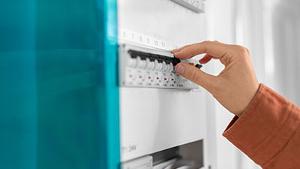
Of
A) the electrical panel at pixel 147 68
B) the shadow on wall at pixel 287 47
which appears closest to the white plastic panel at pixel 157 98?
the electrical panel at pixel 147 68

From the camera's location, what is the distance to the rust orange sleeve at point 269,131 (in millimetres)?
538

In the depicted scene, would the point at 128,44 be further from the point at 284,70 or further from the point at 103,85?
the point at 284,70

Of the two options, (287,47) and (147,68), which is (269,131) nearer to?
(147,68)

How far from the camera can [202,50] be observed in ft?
1.76

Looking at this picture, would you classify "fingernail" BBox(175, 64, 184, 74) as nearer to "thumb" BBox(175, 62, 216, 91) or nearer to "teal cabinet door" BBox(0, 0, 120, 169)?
"thumb" BBox(175, 62, 216, 91)

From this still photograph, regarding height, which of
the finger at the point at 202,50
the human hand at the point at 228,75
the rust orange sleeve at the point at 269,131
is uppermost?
the finger at the point at 202,50

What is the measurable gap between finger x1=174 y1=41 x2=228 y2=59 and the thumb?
16mm

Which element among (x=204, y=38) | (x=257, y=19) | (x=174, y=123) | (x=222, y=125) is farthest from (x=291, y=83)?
(x=174, y=123)

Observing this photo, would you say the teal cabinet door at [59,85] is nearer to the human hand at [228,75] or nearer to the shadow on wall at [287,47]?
the human hand at [228,75]

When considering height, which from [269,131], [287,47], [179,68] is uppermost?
[287,47]

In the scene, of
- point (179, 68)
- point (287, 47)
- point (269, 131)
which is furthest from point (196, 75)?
point (287, 47)

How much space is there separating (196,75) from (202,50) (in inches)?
1.6

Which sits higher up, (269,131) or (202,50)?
(202,50)

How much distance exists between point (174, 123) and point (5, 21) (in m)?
0.29
